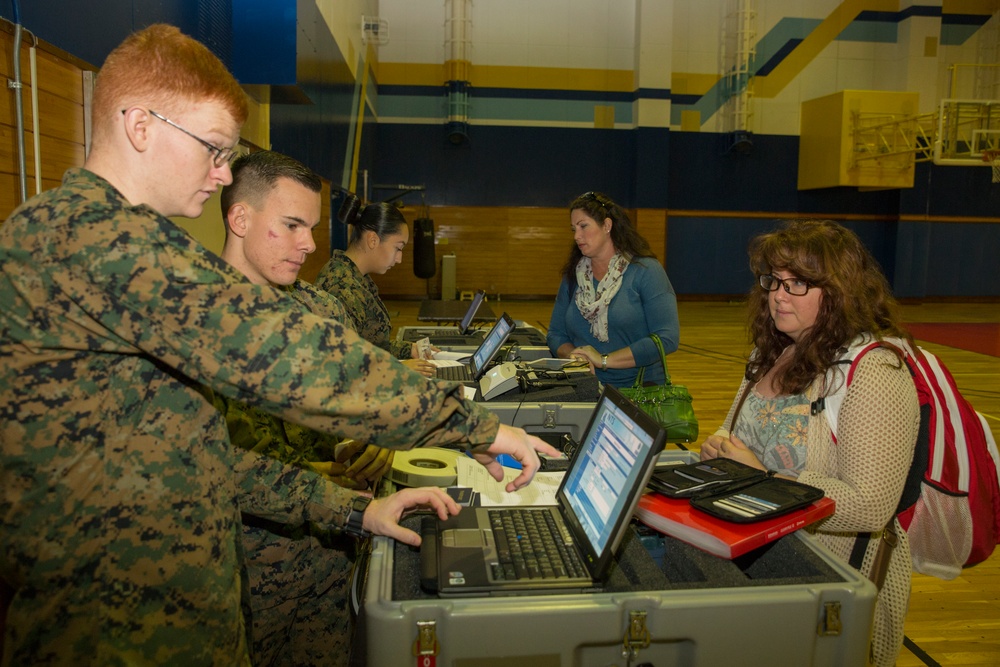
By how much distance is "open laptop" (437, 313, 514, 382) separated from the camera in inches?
98.4

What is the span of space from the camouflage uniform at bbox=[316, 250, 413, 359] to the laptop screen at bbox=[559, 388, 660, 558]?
166 centimetres

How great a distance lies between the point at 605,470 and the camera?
43.5 inches

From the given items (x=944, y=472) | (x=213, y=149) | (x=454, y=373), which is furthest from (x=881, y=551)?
(x=454, y=373)

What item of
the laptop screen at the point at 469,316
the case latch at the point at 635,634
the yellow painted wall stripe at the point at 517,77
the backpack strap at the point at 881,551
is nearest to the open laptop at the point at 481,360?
the laptop screen at the point at 469,316

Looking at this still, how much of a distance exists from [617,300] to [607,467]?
1744mm

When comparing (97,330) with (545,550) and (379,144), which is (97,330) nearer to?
(545,550)

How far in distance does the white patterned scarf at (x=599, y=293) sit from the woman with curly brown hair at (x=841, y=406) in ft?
3.87

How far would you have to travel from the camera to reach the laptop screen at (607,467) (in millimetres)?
969

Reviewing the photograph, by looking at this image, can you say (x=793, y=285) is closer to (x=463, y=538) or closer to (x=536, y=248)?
(x=463, y=538)

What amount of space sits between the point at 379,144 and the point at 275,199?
10.6 metres

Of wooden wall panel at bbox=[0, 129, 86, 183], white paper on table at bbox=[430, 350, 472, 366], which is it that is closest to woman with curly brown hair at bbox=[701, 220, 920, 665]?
white paper on table at bbox=[430, 350, 472, 366]

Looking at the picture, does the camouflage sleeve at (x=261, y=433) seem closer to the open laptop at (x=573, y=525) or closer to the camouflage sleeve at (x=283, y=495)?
the camouflage sleeve at (x=283, y=495)

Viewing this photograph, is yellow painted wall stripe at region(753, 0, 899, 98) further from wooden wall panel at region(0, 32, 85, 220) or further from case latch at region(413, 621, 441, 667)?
case latch at region(413, 621, 441, 667)

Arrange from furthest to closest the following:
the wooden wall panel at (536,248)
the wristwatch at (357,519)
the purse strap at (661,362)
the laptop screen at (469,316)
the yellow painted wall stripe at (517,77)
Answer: the wooden wall panel at (536,248) → the yellow painted wall stripe at (517,77) → the laptop screen at (469,316) → the purse strap at (661,362) → the wristwatch at (357,519)
